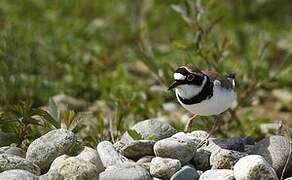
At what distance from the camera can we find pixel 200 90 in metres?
4.13

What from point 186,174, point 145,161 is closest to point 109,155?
point 145,161

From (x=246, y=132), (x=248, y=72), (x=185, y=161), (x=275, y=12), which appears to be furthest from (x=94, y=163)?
(x=275, y=12)

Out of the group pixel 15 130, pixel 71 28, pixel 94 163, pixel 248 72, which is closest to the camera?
pixel 94 163

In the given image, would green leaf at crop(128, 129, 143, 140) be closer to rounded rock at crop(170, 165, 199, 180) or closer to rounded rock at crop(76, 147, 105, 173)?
rounded rock at crop(76, 147, 105, 173)

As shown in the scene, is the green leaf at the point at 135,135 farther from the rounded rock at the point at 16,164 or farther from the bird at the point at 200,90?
the rounded rock at the point at 16,164

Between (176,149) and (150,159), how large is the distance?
0.57 ft

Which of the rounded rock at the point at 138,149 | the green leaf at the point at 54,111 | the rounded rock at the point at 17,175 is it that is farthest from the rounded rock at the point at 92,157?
the green leaf at the point at 54,111

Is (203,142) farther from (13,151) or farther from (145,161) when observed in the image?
(13,151)

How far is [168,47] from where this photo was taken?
24.6ft

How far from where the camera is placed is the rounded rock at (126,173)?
3629 millimetres

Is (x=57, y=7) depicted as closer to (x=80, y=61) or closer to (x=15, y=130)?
(x=80, y=61)

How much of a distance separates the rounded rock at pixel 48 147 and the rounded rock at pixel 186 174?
64cm

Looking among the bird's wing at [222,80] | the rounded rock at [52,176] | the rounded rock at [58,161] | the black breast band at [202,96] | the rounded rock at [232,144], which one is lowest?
the rounded rock at [232,144]

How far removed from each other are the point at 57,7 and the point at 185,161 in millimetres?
4157
